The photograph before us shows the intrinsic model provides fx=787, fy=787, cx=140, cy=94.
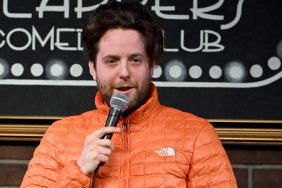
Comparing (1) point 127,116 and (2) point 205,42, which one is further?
(2) point 205,42

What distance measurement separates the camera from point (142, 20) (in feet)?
8.06

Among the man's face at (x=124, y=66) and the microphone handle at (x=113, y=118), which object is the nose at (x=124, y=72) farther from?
the microphone handle at (x=113, y=118)

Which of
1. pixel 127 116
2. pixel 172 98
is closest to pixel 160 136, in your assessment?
pixel 127 116

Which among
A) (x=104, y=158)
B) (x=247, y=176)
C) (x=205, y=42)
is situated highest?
(x=205, y=42)

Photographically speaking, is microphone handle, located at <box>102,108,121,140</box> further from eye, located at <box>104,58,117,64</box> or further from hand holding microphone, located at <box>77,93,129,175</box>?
eye, located at <box>104,58,117,64</box>

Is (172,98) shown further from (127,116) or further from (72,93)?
(127,116)

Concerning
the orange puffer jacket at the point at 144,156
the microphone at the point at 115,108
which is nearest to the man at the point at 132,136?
the orange puffer jacket at the point at 144,156

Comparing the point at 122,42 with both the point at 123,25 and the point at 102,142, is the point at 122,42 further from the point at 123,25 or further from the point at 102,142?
the point at 102,142

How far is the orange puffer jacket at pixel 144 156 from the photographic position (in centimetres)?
238

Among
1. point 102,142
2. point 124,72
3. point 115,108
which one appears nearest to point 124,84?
point 124,72

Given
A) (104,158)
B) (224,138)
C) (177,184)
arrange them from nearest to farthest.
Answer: (104,158) < (177,184) < (224,138)

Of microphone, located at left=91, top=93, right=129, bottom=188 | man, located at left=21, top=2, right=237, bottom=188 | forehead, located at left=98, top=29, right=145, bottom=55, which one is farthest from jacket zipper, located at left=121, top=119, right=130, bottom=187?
forehead, located at left=98, top=29, right=145, bottom=55

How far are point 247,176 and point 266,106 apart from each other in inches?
12.6

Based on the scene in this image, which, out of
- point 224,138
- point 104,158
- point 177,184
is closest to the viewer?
point 104,158
